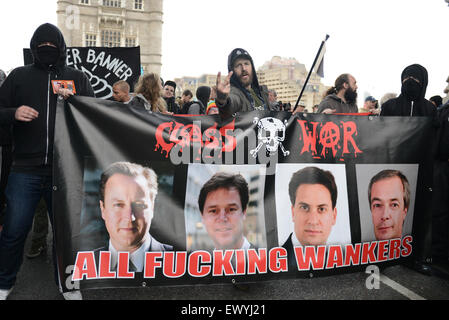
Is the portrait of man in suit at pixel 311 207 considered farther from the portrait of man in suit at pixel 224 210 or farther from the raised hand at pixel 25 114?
the raised hand at pixel 25 114

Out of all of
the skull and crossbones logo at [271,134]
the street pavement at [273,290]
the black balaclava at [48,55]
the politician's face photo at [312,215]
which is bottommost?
the street pavement at [273,290]

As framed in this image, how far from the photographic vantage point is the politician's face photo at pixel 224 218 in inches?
119

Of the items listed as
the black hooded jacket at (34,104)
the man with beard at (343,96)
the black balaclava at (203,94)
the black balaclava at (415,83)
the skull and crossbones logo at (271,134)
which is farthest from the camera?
the black balaclava at (203,94)

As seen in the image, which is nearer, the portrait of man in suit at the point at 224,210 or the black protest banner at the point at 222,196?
the black protest banner at the point at 222,196

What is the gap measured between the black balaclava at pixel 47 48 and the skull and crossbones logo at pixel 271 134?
65.8 inches

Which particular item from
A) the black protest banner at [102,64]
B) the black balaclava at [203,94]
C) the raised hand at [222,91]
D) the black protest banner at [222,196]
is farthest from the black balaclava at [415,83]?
the black protest banner at [102,64]

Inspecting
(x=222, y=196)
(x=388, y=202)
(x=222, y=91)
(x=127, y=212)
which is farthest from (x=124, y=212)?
(x=388, y=202)

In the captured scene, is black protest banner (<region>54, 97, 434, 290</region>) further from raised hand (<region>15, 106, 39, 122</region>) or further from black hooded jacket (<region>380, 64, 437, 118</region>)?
black hooded jacket (<region>380, 64, 437, 118</region>)

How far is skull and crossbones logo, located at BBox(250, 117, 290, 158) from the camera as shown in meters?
3.19

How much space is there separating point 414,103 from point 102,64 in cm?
500

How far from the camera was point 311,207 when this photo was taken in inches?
128

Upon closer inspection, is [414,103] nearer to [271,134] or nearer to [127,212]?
[271,134]

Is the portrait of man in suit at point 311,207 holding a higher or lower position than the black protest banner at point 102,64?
lower

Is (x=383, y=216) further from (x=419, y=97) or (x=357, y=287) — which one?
(x=419, y=97)
